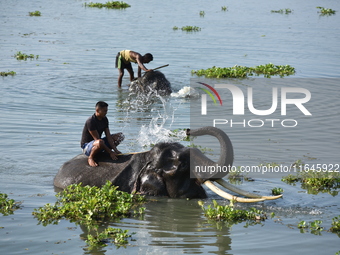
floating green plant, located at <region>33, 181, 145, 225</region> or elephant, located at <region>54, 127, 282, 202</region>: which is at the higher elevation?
elephant, located at <region>54, 127, 282, 202</region>

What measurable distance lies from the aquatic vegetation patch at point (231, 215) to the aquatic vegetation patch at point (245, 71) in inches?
386

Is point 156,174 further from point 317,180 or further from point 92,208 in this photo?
point 317,180

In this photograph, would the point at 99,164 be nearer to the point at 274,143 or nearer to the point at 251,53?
the point at 274,143

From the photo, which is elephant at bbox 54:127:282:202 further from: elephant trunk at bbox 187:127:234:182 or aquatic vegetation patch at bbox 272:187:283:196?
aquatic vegetation patch at bbox 272:187:283:196

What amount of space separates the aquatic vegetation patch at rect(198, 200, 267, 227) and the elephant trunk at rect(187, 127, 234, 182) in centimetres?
41

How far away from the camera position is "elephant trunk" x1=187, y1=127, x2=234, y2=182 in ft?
23.7

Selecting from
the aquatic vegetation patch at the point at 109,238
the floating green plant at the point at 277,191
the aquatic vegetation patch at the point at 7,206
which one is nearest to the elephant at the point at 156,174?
the floating green plant at the point at 277,191

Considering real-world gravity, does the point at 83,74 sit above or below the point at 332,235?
above

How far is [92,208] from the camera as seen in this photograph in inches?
282

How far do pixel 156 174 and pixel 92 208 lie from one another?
118 cm

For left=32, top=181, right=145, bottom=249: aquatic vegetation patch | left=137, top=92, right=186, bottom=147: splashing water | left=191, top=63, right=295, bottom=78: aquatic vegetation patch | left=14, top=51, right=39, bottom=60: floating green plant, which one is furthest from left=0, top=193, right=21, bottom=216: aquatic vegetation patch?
left=14, top=51, right=39, bottom=60: floating green plant

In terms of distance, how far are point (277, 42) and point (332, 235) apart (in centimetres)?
1760

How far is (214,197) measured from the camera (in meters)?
8.21

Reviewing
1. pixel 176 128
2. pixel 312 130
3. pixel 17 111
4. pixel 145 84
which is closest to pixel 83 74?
pixel 145 84
